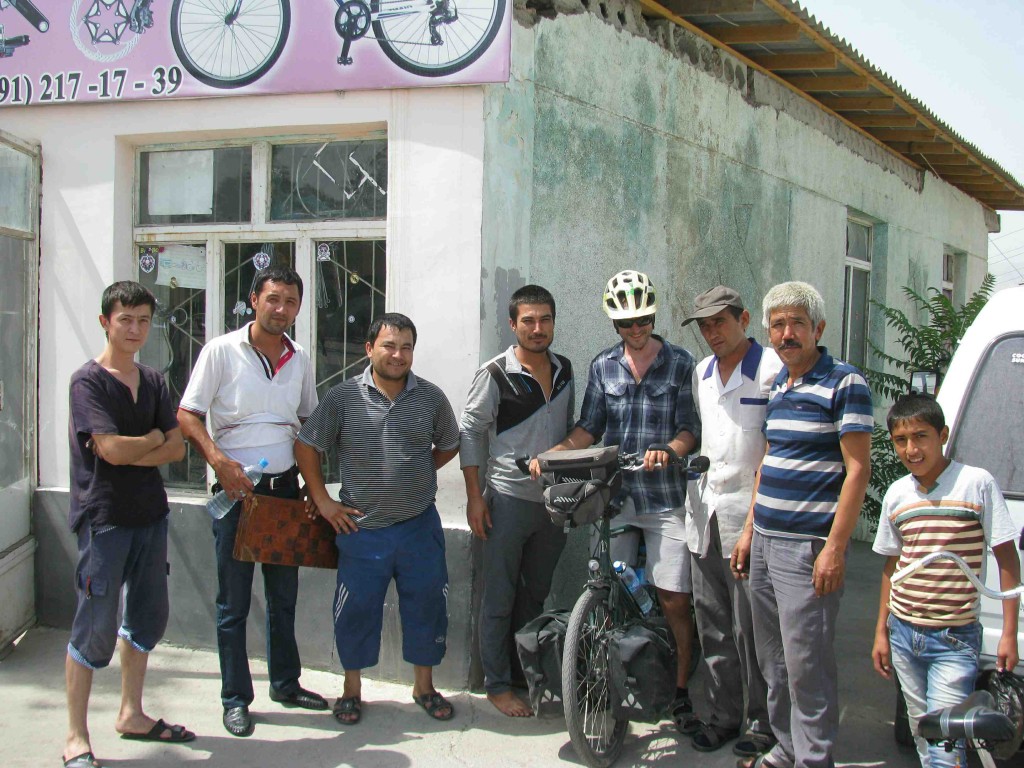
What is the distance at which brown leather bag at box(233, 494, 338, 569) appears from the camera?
4.19 metres

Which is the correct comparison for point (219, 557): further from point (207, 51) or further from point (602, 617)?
point (207, 51)

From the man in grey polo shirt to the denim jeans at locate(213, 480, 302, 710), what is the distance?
0.26 metres

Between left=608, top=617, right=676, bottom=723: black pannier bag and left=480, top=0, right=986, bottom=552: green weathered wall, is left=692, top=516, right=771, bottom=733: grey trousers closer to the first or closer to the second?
left=608, top=617, right=676, bottom=723: black pannier bag

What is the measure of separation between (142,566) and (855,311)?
7.39 m

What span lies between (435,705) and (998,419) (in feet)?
9.02

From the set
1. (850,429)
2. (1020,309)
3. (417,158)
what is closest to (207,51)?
(417,158)

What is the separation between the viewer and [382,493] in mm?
4316

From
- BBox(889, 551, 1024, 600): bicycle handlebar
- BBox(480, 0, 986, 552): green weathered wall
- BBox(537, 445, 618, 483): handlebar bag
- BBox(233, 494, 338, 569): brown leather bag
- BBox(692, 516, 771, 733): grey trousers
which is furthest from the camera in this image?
BBox(480, 0, 986, 552): green weathered wall

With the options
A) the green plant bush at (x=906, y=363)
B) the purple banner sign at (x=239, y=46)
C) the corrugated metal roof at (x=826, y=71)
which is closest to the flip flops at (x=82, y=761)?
the purple banner sign at (x=239, y=46)

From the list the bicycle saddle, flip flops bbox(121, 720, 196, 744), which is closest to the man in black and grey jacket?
flip flops bbox(121, 720, 196, 744)

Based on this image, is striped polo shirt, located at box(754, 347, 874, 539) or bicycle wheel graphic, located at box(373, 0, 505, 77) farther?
bicycle wheel graphic, located at box(373, 0, 505, 77)

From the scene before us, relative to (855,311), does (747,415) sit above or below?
below

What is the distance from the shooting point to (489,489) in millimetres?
4629

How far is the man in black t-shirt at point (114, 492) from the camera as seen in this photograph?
3834mm
